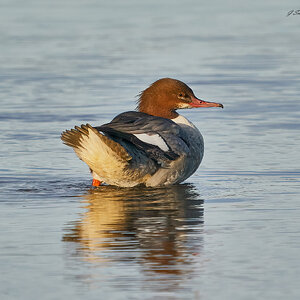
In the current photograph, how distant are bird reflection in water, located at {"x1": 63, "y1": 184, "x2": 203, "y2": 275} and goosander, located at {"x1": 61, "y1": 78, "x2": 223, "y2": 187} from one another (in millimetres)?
166

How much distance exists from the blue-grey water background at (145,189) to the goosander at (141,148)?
17cm

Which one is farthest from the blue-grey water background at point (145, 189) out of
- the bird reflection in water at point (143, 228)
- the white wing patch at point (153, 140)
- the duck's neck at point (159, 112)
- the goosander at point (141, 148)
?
the duck's neck at point (159, 112)

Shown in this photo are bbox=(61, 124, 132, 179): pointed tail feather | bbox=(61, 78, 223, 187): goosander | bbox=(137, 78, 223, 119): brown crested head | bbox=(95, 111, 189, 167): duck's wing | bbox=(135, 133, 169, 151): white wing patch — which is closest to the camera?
bbox=(61, 124, 132, 179): pointed tail feather

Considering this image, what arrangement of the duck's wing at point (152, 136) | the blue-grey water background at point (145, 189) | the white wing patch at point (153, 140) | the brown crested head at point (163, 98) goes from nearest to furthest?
the blue-grey water background at point (145, 189) < the duck's wing at point (152, 136) < the white wing patch at point (153, 140) < the brown crested head at point (163, 98)

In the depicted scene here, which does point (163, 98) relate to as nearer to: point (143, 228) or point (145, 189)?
point (145, 189)

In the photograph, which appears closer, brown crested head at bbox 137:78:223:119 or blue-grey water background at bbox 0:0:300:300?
blue-grey water background at bbox 0:0:300:300

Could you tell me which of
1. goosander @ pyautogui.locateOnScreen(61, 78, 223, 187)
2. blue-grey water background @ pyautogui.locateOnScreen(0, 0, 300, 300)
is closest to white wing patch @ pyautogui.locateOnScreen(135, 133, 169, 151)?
goosander @ pyautogui.locateOnScreen(61, 78, 223, 187)

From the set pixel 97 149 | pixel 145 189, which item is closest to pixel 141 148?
pixel 145 189

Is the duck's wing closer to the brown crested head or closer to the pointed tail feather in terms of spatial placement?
the pointed tail feather

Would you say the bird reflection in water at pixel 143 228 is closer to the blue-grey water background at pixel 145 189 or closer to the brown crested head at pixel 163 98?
the blue-grey water background at pixel 145 189

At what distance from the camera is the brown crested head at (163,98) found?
1023 cm

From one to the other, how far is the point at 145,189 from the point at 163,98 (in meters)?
1.37

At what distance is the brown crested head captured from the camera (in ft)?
33.6

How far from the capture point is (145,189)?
9.26 meters
